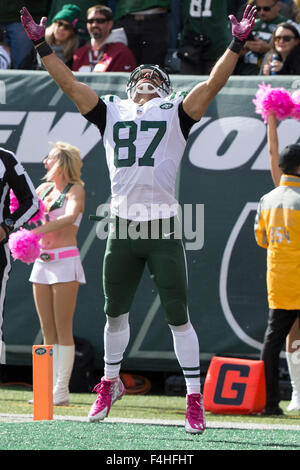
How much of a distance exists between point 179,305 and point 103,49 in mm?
4722

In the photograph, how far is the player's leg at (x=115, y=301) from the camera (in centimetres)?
532

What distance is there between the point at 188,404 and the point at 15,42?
19.7 feet

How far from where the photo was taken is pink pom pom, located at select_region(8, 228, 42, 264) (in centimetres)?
680

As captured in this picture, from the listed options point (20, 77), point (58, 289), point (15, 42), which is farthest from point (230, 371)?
point (15, 42)

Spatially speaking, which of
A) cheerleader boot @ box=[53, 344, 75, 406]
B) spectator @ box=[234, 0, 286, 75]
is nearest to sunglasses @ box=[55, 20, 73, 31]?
spectator @ box=[234, 0, 286, 75]

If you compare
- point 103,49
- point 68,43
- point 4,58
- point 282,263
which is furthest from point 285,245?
point 4,58

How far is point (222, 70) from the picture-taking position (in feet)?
16.9

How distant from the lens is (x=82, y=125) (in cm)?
838

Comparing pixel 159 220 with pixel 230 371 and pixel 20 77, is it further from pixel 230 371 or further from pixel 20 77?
pixel 20 77

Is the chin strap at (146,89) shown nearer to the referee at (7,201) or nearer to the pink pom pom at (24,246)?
the referee at (7,201)

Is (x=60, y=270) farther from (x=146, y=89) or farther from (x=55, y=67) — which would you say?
(x=55, y=67)

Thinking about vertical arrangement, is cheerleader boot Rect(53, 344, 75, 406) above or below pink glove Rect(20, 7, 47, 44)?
below

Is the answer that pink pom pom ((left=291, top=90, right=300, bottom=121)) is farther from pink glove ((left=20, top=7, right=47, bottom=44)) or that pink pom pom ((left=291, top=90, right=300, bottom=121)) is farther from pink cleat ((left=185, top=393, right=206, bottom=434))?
pink cleat ((left=185, top=393, right=206, bottom=434))

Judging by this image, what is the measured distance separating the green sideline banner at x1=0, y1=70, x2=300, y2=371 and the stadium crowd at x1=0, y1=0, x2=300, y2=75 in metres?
1.02
